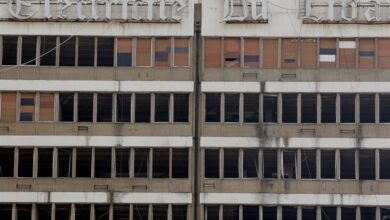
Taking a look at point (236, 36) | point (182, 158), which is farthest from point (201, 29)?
point (182, 158)

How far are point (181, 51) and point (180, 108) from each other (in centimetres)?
356

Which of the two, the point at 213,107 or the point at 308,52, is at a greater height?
the point at 308,52

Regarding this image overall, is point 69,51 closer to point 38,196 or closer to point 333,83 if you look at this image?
point 38,196

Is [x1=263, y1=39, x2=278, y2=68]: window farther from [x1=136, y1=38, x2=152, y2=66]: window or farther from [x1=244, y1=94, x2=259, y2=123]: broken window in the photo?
[x1=136, y1=38, x2=152, y2=66]: window

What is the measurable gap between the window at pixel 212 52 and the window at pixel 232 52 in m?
0.43

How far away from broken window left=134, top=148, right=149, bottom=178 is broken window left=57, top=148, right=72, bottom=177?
4039 millimetres

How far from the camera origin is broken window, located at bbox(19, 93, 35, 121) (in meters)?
58.3

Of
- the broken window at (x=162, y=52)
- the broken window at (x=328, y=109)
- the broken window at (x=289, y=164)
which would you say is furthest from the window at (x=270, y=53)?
the broken window at (x=162, y=52)

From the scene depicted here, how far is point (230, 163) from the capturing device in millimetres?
58125

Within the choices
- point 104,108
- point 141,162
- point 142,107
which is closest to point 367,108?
point 142,107

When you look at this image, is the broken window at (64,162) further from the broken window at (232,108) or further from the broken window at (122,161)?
the broken window at (232,108)

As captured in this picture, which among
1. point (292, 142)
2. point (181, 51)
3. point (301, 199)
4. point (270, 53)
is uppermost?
point (181, 51)

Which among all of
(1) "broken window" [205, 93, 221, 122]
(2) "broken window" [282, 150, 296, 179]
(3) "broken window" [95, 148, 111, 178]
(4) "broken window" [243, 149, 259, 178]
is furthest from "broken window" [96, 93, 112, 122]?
(2) "broken window" [282, 150, 296, 179]

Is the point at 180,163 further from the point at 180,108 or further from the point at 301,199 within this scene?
the point at 301,199
